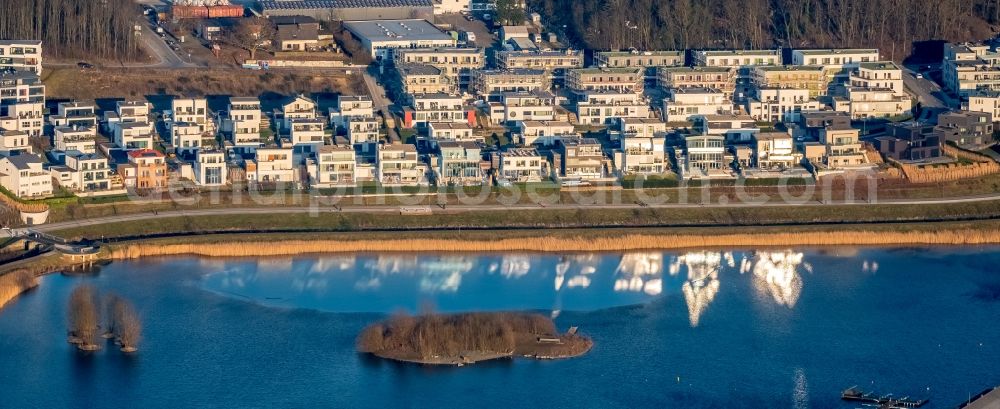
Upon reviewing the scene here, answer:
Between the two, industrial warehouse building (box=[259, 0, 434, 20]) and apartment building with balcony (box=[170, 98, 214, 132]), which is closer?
apartment building with balcony (box=[170, 98, 214, 132])

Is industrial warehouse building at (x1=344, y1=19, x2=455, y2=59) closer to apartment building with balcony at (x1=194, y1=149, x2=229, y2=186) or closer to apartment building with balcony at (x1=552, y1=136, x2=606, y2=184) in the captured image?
apartment building with balcony at (x1=552, y1=136, x2=606, y2=184)

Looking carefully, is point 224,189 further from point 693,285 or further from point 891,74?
point 891,74

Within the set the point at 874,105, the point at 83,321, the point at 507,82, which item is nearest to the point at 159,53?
the point at 507,82

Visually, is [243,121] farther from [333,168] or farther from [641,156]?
[641,156]

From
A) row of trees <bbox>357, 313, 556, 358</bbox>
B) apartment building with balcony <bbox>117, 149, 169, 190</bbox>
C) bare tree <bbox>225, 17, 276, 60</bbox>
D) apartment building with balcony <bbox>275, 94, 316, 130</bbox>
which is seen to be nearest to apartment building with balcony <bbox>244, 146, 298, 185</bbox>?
apartment building with balcony <bbox>117, 149, 169, 190</bbox>

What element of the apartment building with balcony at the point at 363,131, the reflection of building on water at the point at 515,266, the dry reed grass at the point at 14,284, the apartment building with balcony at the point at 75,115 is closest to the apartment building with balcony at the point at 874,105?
the apartment building with balcony at the point at 363,131

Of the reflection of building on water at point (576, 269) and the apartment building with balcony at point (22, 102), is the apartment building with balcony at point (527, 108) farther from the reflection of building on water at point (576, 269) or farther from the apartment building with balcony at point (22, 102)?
the apartment building with balcony at point (22, 102)
